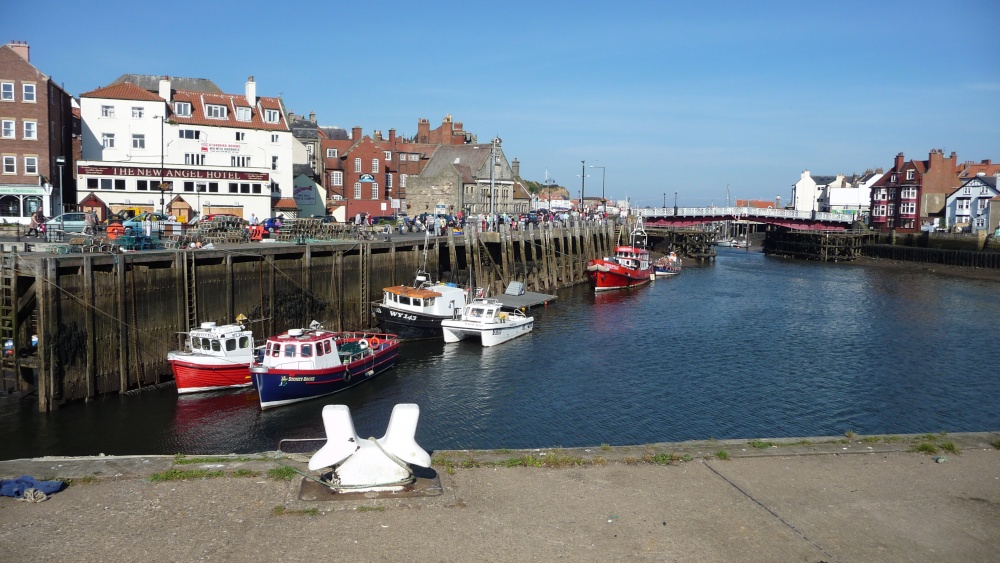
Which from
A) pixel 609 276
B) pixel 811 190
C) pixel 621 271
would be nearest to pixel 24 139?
pixel 609 276

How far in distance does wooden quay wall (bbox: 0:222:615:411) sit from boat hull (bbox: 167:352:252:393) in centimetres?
169

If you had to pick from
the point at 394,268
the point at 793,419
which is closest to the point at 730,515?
the point at 793,419

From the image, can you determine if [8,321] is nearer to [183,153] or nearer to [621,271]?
[183,153]

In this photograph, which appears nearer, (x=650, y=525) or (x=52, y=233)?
(x=650, y=525)

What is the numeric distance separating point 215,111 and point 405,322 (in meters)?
30.1

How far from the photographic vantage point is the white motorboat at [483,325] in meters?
37.8

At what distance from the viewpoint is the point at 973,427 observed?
2533cm

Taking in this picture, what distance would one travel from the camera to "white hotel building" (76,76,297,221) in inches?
1918

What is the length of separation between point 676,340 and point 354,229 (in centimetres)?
1900

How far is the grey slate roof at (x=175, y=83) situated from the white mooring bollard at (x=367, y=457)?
5538 centimetres

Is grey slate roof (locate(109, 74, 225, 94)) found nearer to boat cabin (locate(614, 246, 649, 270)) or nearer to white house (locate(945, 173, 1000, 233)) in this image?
boat cabin (locate(614, 246, 649, 270))

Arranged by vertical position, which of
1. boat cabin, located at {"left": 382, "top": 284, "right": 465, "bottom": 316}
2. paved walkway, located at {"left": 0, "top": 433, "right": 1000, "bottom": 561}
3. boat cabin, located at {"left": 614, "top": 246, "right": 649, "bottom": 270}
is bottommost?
paved walkway, located at {"left": 0, "top": 433, "right": 1000, "bottom": 561}

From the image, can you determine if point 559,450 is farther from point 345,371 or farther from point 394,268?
point 394,268

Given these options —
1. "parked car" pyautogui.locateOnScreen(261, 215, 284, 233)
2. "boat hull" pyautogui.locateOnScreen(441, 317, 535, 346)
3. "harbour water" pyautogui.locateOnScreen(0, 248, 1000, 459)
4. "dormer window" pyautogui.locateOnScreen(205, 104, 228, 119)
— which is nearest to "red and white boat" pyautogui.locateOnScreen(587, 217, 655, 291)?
"harbour water" pyautogui.locateOnScreen(0, 248, 1000, 459)
